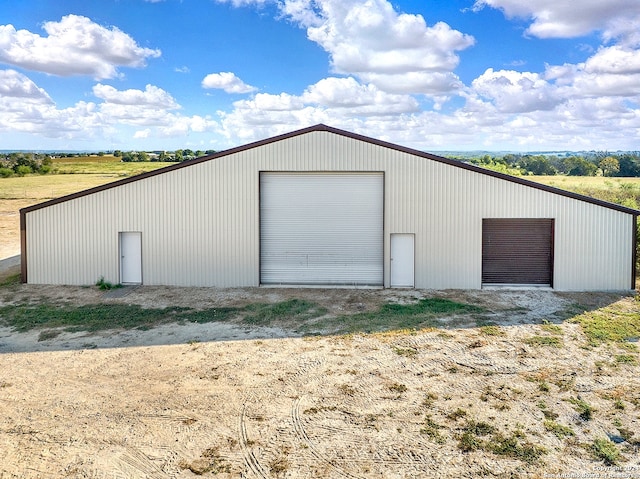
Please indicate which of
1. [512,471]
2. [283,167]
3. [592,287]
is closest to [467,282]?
[592,287]

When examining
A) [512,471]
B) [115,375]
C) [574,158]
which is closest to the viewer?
→ [512,471]

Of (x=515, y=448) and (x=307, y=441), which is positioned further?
(x=307, y=441)

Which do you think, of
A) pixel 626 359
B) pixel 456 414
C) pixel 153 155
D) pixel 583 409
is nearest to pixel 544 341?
pixel 626 359

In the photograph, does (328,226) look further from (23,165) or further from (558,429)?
(23,165)

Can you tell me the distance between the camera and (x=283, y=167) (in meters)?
18.1

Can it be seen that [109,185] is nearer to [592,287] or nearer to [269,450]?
[269,450]

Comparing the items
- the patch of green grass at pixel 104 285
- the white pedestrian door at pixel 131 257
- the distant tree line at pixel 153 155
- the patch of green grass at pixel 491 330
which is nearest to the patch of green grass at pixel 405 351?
the patch of green grass at pixel 491 330

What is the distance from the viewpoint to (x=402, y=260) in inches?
711

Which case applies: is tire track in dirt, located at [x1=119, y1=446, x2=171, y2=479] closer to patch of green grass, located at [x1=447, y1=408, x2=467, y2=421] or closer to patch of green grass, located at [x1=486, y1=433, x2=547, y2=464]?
patch of green grass, located at [x1=447, y1=408, x2=467, y2=421]

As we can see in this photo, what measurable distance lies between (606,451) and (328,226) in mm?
12042

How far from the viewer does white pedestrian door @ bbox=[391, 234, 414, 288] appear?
18.0m

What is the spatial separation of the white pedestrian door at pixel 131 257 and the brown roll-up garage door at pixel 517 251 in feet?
39.2

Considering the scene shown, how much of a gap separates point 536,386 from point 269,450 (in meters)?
5.18

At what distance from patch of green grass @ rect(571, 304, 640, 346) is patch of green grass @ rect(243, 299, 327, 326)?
268 inches
